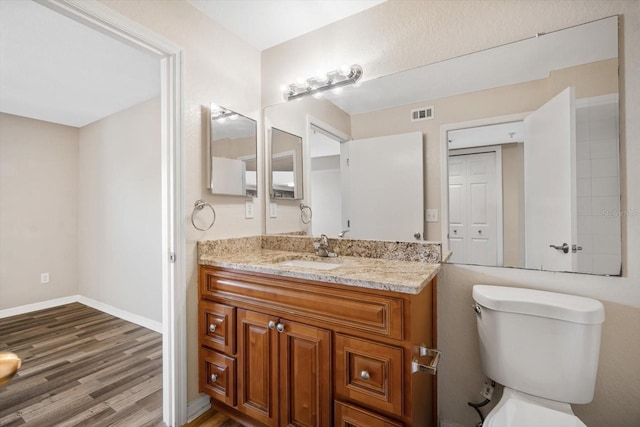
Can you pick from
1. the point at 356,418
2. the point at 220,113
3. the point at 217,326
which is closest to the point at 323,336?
the point at 356,418

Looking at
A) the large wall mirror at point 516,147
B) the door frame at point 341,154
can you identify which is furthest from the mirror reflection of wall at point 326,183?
the large wall mirror at point 516,147

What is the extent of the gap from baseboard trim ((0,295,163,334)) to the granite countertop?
5.80 feet

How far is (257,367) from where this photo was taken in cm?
146

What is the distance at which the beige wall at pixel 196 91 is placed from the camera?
5.33ft

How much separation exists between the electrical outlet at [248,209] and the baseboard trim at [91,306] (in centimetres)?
180

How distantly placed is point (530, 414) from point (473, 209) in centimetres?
85

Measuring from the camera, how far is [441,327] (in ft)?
5.01

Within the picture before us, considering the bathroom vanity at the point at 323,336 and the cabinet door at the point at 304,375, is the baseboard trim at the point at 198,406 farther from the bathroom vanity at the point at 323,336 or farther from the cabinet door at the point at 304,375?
the cabinet door at the point at 304,375

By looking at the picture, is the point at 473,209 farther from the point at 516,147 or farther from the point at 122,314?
the point at 122,314

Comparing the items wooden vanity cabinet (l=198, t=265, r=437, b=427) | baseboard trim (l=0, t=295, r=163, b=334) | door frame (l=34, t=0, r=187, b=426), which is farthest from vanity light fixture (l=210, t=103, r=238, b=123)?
baseboard trim (l=0, t=295, r=163, b=334)

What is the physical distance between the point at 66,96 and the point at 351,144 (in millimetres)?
3079

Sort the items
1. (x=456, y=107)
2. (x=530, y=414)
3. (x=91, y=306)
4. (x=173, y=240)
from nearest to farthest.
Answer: (x=530, y=414)
(x=456, y=107)
(x=173, y=240)
(x=91, y=306)

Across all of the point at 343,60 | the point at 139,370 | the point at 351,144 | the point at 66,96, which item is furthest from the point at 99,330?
the point at 343,60

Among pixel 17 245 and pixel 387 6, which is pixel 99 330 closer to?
pixel 17 245
